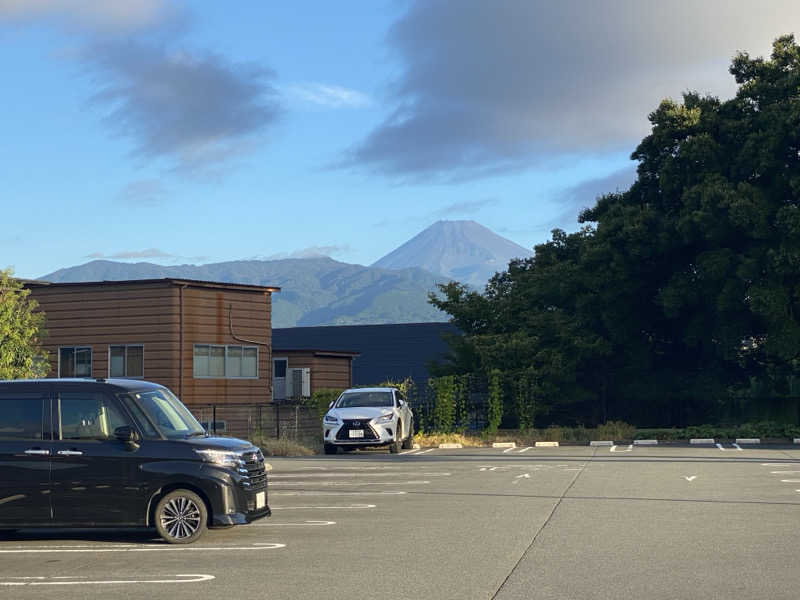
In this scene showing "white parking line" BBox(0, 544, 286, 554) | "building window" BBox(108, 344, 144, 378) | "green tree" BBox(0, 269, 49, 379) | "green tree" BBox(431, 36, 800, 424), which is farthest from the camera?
"building window" BBox(108, 344, 144, 378)

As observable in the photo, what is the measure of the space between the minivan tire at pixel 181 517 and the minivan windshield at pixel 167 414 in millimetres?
757

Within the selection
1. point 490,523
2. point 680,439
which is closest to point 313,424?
point 680,439

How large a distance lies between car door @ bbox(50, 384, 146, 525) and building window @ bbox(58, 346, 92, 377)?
2726cm

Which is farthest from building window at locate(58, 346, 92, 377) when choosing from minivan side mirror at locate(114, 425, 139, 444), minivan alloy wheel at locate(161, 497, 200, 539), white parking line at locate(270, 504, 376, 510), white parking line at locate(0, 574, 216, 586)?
white parking line at locate(0, 574, 216, 586)

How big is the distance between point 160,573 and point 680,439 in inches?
1010

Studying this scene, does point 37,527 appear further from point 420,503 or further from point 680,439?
point 680,439

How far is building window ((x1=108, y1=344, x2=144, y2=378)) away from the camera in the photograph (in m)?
38.8

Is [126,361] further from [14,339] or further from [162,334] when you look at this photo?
[14,339]

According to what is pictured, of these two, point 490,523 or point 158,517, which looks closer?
point 158,517

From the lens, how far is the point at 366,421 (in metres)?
28.7

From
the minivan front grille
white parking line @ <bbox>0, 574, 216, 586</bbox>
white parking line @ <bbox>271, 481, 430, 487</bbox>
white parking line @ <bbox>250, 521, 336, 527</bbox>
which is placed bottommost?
white parking line @ <bbox>0, 574, 216, 586</bbox>

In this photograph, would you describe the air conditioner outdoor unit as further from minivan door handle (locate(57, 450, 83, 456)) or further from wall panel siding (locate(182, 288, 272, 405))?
minivan door handle (locate(57, 450, 83, 456))

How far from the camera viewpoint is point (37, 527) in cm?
1269

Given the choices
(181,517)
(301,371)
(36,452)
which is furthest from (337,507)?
(301,371)
